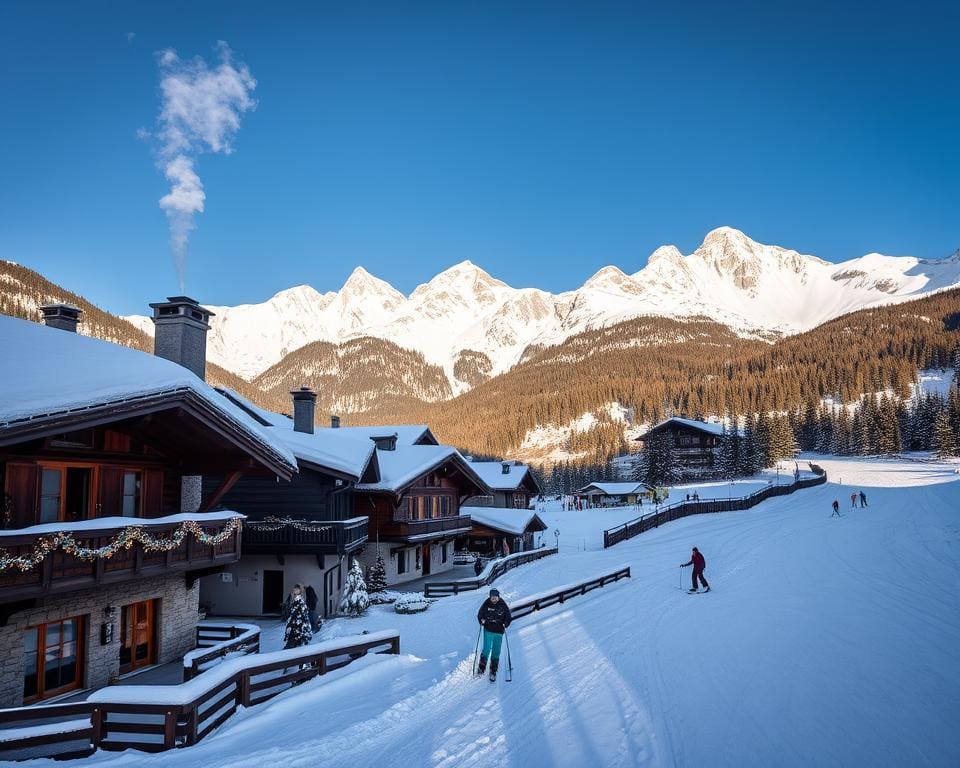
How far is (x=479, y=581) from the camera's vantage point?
2838 centimetres

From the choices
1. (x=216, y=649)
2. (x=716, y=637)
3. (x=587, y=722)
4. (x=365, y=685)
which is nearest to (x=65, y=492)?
(x=216, y=649)

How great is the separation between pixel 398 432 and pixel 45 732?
3366cm

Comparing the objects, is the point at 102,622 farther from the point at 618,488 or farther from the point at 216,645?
the point at 618,488

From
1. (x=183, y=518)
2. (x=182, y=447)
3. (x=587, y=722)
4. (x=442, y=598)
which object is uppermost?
(x=182, y=447)

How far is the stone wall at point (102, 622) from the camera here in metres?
11.8

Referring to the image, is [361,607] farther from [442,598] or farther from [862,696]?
[862,696]

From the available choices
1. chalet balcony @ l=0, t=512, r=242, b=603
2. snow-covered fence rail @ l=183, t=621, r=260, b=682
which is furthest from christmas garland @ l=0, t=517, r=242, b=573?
snow-covered fence rail @ l=183, t=621, r=260, b=682

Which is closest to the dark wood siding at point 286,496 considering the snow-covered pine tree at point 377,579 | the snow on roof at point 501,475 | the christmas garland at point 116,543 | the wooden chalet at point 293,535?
the wooden chalet at point 293,535

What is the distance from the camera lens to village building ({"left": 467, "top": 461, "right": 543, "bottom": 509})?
5894cm

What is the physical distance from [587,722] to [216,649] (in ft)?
25.5

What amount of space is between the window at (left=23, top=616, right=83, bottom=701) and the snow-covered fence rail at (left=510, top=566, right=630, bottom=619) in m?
10.1

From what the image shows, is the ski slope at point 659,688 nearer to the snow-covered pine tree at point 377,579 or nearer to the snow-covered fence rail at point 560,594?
the snow-covered fence rail at point 560,594

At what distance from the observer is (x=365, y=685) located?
11562 millimetres

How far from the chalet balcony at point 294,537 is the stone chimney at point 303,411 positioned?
5827 mm
